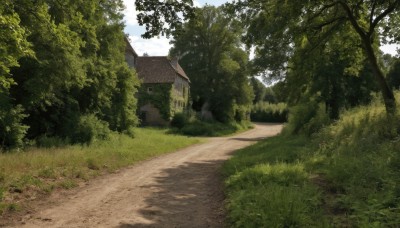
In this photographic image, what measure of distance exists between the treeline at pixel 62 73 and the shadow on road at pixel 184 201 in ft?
18.3

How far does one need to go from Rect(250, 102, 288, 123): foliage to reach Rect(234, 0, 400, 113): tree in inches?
2724

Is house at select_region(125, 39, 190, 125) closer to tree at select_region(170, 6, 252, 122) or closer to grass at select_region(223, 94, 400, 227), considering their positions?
tree at select_region(170, 6, 252, 122)

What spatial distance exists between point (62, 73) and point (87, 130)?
4.92 meters

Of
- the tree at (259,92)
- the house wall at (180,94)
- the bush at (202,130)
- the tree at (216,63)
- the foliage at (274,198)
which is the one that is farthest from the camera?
the tree at (259,92)

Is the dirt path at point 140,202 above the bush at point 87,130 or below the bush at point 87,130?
below

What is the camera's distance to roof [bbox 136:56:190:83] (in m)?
48.5

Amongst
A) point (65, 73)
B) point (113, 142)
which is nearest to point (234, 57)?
point (113, 142)

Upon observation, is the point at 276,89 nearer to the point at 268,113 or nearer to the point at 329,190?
the point at 329,190

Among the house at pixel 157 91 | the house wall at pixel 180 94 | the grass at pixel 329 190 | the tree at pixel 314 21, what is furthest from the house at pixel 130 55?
the grass at pixel 329 190

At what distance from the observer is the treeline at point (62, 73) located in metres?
12.3

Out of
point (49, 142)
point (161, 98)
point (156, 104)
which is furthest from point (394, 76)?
point (49, 142)

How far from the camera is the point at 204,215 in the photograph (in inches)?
347

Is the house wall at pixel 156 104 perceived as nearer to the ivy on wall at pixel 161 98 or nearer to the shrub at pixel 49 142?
the ivy on wall at pixel 161 98

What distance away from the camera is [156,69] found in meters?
50.4
